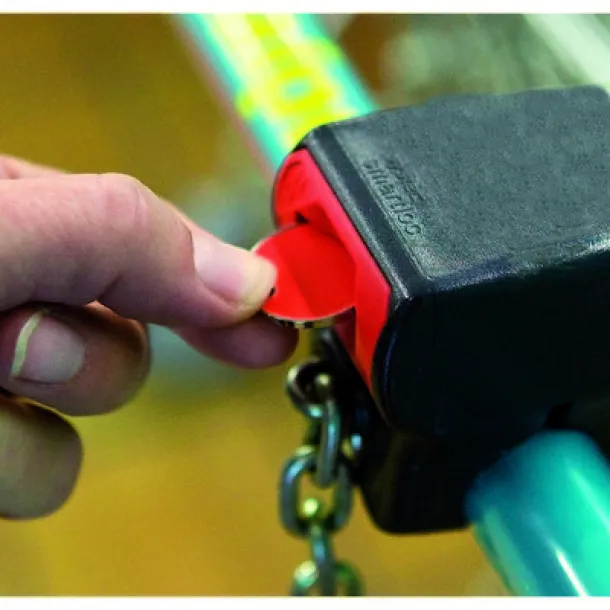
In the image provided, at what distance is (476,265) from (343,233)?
75 millimetres

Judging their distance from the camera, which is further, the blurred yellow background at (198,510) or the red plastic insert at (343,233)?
the blurred yellow background at (198,510)

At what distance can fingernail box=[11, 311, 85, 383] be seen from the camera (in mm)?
500

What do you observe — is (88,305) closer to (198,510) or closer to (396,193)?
(396,193)

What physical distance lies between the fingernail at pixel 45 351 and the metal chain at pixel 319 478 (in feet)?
0.42

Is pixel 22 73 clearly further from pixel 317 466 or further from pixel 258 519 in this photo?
pixel 317 466

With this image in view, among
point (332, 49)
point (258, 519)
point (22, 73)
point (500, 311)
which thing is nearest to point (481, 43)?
point (332, 49)

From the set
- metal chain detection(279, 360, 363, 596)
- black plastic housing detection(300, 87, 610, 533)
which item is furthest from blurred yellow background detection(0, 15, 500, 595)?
black plastic housing detection(300, 87, 610, 533)

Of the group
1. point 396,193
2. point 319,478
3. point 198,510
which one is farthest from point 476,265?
point 198,510

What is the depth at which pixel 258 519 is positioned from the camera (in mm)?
1205

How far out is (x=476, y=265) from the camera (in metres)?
0.38

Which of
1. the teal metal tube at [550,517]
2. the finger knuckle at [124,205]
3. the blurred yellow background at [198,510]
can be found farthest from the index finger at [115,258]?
the blurred yellow background at [198,510]

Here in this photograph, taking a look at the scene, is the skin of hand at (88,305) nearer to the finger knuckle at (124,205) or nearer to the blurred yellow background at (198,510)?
the finger knuckle at (124,205)

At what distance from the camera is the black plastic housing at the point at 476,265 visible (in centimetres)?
39

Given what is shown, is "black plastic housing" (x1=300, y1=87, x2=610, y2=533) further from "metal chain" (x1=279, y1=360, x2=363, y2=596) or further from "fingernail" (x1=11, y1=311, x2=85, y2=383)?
"fingernail" (x1=11, y1=311, x2=85, y2=383)
